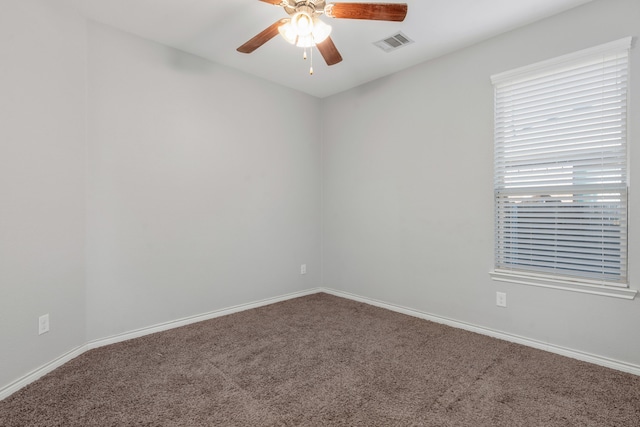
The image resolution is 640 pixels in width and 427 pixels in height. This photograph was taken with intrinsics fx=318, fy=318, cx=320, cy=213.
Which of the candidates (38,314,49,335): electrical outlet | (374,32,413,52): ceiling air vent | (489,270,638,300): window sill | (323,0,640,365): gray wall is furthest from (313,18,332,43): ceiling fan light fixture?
(38,314,49,335): electrical outlet

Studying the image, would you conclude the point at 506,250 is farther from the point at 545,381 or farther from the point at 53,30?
the point at 53,30

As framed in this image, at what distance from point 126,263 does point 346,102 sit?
3.02 metres

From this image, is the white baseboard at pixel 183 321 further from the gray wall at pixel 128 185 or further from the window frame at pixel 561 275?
the window frame at pixel 561 275

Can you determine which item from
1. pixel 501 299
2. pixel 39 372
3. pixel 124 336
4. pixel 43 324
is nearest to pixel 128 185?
pixel 43 324

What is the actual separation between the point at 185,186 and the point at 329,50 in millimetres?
1841

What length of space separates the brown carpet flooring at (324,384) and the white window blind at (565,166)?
30.3 inches

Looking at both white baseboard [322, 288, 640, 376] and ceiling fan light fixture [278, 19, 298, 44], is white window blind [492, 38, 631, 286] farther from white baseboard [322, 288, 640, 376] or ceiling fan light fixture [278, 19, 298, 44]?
ceiling fan light fixture [278, 19, 298, 44]

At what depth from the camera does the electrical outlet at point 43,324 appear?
213cm

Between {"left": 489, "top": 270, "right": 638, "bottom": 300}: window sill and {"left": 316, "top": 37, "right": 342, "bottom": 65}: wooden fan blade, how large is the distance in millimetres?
2239

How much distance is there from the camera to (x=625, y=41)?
2148 millimetres

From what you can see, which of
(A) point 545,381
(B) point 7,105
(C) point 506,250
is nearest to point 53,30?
(B) point 7,105

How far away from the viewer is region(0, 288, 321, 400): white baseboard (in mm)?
1969

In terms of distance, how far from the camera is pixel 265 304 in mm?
3738

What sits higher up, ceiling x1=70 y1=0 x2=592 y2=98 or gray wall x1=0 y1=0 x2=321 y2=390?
ceiling x1=70 y1=0 x2=592 y2=98
